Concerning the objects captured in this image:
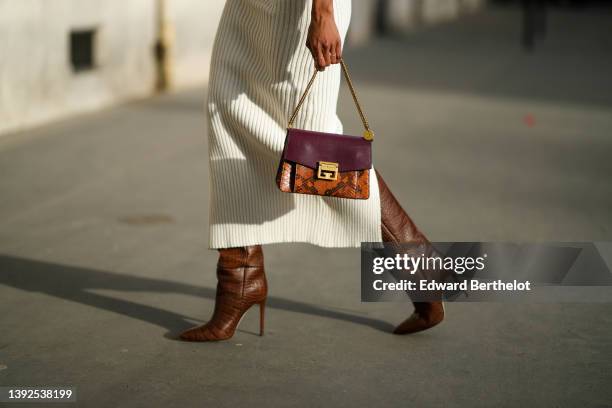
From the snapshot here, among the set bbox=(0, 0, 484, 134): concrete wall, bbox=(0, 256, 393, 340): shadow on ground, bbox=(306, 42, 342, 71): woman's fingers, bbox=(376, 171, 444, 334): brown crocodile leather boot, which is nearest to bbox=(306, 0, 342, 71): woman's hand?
bbox=(306, 42, 342, 71): woman's fingers

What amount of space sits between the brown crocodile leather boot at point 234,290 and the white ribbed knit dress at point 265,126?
9 cm

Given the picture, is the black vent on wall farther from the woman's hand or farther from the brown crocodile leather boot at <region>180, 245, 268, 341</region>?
the woman's hand

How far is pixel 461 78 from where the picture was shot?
14086 mm

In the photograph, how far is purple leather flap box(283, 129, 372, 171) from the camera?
3678 millimetres

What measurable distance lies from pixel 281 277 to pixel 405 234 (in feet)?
3.74

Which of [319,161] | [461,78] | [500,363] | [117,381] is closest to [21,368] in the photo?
[117,381]

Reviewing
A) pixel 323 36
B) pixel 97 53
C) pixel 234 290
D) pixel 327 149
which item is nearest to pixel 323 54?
pixel 323 36

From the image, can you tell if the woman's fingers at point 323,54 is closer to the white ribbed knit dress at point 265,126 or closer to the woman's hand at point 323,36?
the woman's hand at point 323,36

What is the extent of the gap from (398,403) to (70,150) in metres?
5.03

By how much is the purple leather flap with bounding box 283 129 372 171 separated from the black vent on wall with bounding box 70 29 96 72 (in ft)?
23.1

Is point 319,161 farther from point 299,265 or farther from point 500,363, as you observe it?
point 299,265

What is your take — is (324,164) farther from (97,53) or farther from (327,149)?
(97,53)

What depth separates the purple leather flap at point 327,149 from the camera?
368 centimetres

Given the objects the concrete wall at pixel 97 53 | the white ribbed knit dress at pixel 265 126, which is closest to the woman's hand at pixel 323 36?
the white ribbed knit dress at pixel 265 126
